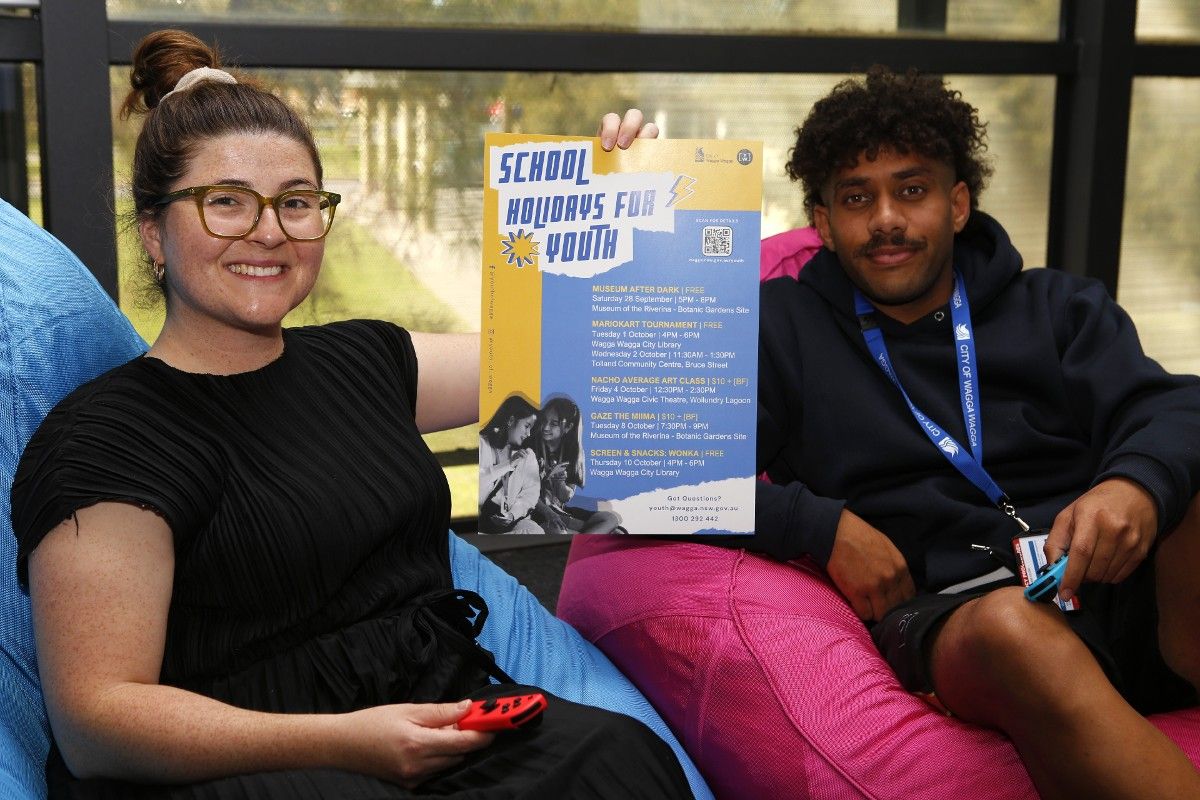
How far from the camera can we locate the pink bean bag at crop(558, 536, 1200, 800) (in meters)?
1.39

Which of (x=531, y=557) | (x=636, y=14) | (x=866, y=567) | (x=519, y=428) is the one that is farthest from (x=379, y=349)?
(x=636, y=14)

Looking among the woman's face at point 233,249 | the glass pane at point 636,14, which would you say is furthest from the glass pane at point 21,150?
the woman's face at point 233,249

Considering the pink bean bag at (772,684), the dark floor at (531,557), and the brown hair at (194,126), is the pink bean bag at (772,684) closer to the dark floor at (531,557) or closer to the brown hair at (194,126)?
the brown hair at (194,126)

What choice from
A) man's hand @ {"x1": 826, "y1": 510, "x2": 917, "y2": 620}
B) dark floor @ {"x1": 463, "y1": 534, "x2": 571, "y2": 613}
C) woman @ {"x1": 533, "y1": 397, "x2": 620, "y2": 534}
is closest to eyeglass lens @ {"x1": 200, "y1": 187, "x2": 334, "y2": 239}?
woman @ {"x1": 533, "y1": 397, "x2": 620, "y2": 534}

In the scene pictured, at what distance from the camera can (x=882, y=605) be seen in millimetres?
1686

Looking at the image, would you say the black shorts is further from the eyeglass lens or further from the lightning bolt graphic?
the eyeglass lens

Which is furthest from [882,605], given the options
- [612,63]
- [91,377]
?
[612,63]

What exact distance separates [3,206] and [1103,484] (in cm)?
144

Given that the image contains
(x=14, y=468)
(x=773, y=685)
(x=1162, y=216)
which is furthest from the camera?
(x=1162, y=216)

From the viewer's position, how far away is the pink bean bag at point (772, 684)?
54.6 inches

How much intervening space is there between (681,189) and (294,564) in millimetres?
681

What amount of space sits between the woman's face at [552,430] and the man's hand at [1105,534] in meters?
0.62

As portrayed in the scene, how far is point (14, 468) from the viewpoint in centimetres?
136

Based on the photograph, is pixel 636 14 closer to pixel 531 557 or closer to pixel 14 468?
pixel 531 557
